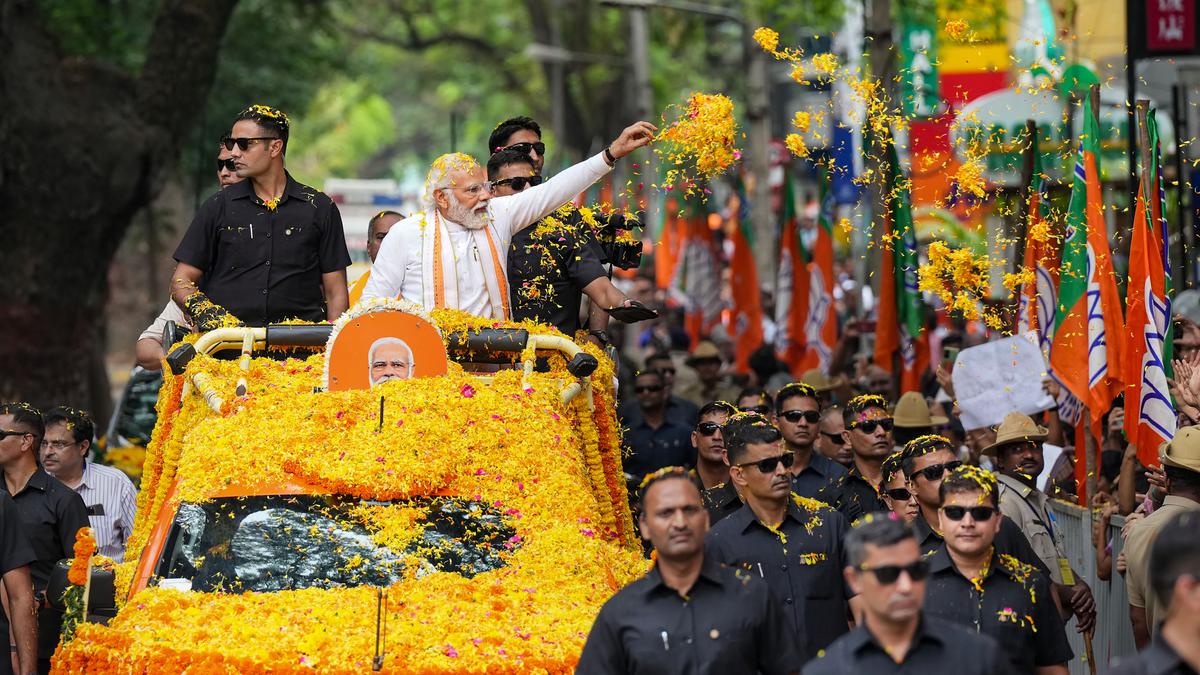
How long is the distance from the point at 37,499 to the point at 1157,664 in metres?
6.87

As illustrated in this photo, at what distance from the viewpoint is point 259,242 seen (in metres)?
10.4

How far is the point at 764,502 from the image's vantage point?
26.2ft

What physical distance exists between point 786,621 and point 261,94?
2699 cm

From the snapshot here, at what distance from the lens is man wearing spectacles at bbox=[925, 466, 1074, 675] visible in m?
7.10

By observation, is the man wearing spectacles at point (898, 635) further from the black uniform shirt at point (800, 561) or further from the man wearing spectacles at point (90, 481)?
the man wearing spectacles at point (90, 481)

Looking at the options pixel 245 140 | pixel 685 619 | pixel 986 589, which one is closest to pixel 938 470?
pixel 986 589

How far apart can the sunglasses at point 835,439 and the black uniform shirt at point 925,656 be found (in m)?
6.10

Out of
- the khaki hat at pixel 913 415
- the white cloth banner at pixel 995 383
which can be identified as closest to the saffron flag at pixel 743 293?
the khaki hat at pixel 913 415

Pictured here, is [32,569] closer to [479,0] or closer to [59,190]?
[59,190]

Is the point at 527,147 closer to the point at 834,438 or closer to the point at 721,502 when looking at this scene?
the point at 834,438

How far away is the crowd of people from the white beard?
0.01 metres

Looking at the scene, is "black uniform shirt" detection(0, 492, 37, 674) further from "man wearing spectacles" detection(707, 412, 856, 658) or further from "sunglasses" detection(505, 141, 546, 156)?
"sunglasses" detection(505, 141, 546, 156)

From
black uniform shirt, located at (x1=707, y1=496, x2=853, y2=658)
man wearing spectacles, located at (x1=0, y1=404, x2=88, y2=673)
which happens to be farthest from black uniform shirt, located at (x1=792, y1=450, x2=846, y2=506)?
man wearing spectacles, located at (x1=0, y1=404, x2=88, y2=673)

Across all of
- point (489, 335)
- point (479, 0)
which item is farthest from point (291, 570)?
point (479, 0)
